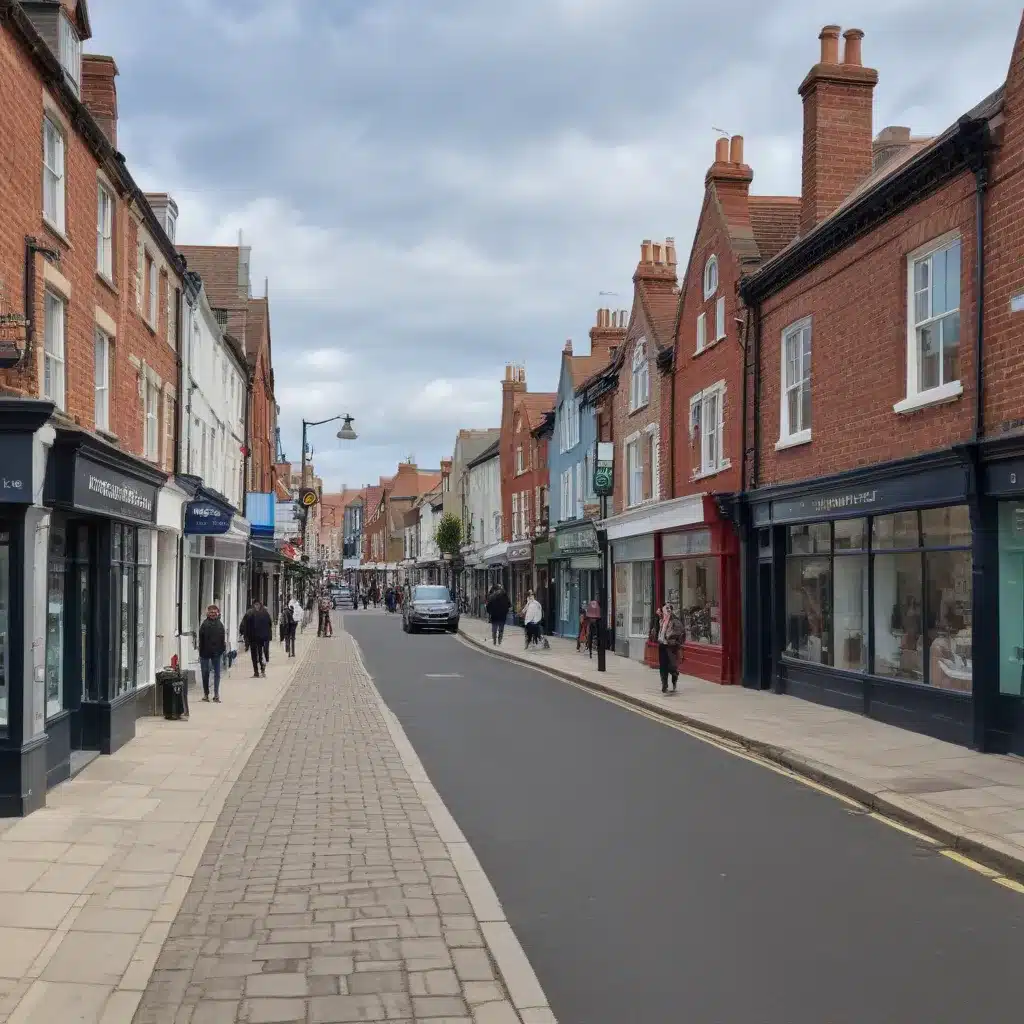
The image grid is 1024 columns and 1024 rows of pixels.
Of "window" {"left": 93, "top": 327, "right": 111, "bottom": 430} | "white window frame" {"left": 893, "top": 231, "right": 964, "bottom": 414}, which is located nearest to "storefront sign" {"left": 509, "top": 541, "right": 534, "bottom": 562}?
"window" {"left": 93, "top": 327, "right": 111, "bottom": 430}

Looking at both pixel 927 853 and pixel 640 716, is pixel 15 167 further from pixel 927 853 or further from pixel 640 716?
pixel 640 716

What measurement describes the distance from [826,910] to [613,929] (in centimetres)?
141

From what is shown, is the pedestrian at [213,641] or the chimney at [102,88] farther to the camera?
the pedestrian at [213,641]

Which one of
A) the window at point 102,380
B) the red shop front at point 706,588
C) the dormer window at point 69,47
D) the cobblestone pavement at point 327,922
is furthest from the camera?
the red shop front at point 706,588

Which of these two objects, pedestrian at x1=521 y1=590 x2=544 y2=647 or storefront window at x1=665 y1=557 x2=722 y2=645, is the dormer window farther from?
pedestrian at x1=521 y1=590 x2=544 y2=647

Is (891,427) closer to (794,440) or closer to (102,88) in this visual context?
(794,440)

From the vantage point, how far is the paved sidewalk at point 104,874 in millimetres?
5484

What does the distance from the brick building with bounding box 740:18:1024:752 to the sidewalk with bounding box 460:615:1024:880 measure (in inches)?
24.7

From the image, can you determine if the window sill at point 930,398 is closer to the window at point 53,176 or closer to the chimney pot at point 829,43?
the chimney pot at point 829,43

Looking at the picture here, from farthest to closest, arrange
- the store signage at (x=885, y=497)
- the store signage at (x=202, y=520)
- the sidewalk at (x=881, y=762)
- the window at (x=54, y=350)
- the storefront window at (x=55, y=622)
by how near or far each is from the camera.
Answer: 1. the store signage at (x=202, y=520)
2. the store signage at (x=885, y=497)
3. the window at (x=54, y=350)
4. the storefront window at (x=55, y=622)
5. the sidewalk at (x=881, y=762)

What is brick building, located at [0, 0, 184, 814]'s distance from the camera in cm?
968

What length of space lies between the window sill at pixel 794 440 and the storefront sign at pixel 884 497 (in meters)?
0.97

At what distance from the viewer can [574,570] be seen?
4075 cm

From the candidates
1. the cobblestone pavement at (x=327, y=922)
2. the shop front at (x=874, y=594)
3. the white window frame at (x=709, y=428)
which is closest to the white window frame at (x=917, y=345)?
the shop front at (x=874, y=594)
